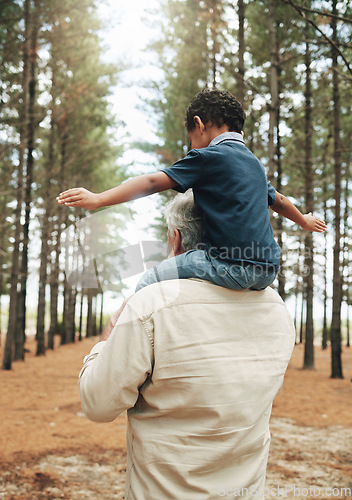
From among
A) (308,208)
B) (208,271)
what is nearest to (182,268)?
(208,271)

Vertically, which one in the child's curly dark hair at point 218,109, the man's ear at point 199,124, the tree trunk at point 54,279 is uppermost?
the child's curly dark hair at point 218,109

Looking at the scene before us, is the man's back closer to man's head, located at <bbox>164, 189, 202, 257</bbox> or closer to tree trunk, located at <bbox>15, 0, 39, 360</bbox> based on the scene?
man's head, located at <bbox>164, 189, 202, 257</bbox>

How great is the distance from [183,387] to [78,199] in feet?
2.02

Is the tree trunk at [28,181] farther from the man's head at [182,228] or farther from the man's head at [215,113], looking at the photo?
the man's head at [182,228]

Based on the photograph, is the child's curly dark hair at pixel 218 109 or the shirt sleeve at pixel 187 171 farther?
the child's curly dark hair at pixel 218 109

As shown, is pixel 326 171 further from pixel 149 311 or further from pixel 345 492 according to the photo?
pixel 149 311

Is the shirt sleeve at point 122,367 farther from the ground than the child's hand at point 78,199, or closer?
closer

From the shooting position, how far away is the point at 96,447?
5086mm

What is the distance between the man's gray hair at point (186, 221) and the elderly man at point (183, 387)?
0.56ft

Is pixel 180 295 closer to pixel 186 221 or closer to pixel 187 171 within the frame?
pixel 186 221

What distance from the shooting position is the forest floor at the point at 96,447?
3.94 meters

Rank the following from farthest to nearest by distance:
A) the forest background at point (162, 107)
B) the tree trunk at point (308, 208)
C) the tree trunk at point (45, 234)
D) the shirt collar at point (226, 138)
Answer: the tree trunk at point (45, 234) < the tree trunk at point (308, 208) < the forest background at point (162, 107) < the shirt collar at point (226, 138)

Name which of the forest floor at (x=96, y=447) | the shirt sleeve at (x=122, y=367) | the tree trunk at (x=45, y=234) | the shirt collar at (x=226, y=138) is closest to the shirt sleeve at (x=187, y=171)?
the shirt collar at (x=226, y=138)

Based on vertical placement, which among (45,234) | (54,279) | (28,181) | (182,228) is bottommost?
(54,279)
